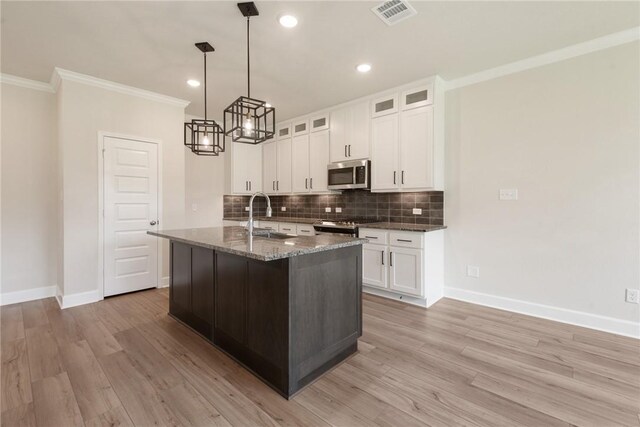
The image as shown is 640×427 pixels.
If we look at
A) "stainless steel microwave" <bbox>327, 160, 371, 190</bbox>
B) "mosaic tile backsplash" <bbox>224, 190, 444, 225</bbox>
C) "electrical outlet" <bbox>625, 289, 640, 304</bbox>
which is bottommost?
"electrical outlet" <bbox>625, 289, 640, 304</bbox>

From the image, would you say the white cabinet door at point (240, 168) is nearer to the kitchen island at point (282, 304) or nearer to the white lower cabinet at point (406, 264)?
the white lower cabinet at point (406, 264)

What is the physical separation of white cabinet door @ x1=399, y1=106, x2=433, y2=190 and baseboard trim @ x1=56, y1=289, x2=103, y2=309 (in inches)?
161

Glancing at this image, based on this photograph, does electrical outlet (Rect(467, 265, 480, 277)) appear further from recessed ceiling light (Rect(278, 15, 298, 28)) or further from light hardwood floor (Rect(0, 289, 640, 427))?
recessed ceiling light (Rect(278, 15, 298, 28))

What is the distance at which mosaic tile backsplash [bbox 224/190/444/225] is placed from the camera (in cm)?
394

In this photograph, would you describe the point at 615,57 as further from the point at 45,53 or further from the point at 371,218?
the point at 45,53

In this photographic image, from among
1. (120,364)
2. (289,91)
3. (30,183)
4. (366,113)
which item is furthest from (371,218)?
(30,183)

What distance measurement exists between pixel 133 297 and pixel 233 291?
237 cm

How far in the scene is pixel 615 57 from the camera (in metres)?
2.74

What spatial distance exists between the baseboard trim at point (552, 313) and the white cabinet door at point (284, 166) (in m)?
3.14

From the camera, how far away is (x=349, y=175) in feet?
14.1

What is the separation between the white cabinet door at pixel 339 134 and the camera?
14.6 feet

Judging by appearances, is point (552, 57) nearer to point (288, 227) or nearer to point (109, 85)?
point (288, 227)

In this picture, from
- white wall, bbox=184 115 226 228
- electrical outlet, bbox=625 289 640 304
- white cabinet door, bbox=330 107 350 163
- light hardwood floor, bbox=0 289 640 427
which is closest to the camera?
light hardwood floor, bbox=0 289 640 427

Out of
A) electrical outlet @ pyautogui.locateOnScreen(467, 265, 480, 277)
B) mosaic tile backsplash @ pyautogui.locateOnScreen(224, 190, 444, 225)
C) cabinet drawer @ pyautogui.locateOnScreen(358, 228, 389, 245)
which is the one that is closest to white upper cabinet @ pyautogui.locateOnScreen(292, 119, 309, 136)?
mosaic tile backsplash @ pyautogui.locateOnScreen(224, 190, 444, 225)
